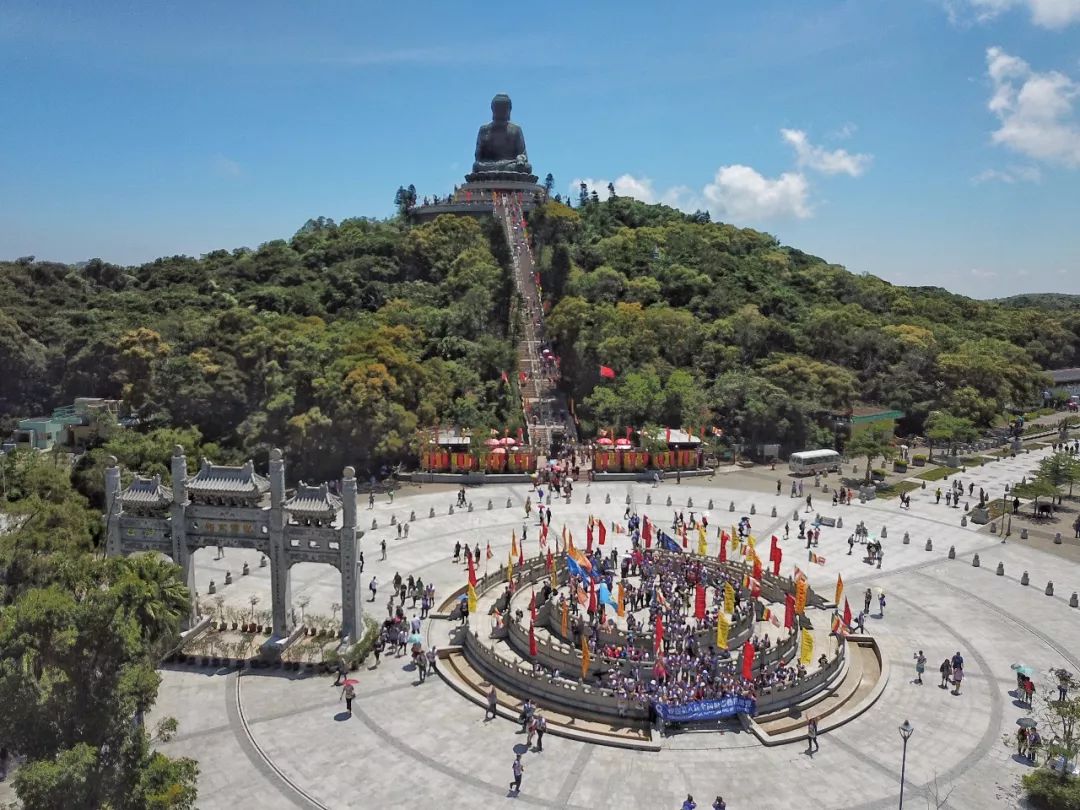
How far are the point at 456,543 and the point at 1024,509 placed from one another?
124 feet

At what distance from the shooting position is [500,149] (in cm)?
10556

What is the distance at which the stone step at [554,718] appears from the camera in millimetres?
23208

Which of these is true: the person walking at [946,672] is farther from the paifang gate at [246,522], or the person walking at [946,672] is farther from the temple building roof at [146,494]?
the temple building roof at [146,494]

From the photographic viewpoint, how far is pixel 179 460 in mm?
28719

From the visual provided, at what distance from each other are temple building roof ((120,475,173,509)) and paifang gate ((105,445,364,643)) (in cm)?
3

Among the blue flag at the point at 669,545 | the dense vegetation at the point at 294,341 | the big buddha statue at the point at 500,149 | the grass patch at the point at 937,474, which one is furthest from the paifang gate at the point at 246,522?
the big buddha statue at the point at 500,149

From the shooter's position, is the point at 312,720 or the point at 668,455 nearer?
the point at 312,720

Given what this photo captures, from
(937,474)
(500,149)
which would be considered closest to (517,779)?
(937,474)

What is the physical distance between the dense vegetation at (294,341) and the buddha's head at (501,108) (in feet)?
70.1

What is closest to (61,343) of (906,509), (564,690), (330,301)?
(330,301)

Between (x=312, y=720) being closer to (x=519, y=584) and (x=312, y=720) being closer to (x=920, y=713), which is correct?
(x=519, y=584)

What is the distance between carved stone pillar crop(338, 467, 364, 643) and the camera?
2800 cm

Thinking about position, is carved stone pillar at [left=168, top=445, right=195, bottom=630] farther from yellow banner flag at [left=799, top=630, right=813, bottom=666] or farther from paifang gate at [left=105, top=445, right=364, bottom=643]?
yellow banner flag at [left=799, top=630, right=813, bottom=666]

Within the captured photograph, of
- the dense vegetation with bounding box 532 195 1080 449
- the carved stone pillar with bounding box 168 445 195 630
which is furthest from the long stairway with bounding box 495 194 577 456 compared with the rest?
the carved stone pillar with bounding box 168 445 195 630
